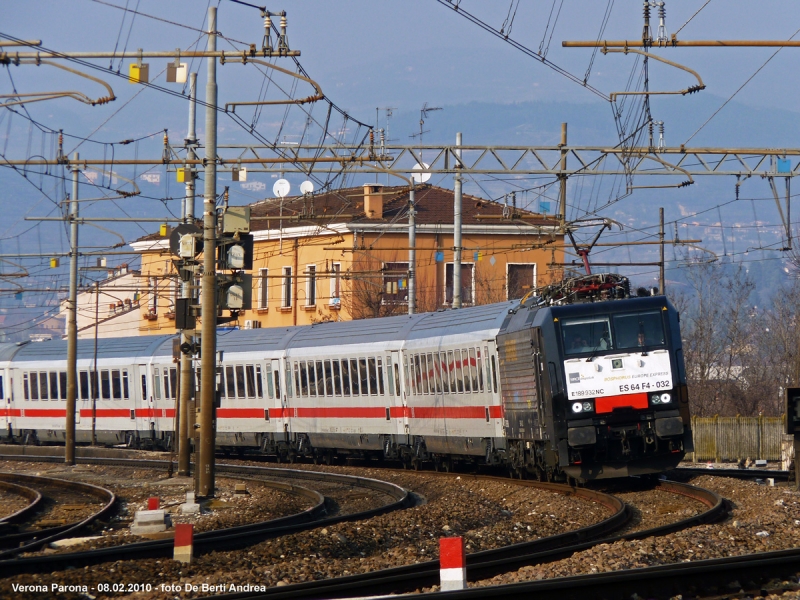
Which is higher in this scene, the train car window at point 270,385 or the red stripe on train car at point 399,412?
the train car window at point 270,385

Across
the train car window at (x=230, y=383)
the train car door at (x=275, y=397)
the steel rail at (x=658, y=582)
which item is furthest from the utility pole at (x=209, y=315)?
the train car window at (x=230, y=383)

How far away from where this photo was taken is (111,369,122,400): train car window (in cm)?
3872

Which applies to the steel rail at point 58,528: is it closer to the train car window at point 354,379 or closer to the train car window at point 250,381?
the train car window at point 354,379

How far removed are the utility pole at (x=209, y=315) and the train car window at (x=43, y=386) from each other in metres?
22.5

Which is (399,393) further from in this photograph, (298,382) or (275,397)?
(275,397)

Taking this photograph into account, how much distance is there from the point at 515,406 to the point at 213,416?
5.12 m

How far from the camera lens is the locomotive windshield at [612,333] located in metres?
18.4

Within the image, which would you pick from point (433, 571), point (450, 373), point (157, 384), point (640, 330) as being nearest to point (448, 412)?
point (450, 373)

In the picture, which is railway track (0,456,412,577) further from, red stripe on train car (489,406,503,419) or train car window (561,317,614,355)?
train car window (561,317,614,355)

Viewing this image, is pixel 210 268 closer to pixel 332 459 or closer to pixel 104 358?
pixel 332 459

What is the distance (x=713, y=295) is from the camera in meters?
74.5

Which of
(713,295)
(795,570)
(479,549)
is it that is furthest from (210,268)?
(713,295)

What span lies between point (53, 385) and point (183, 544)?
30.1 meters

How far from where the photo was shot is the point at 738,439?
3372 cm
